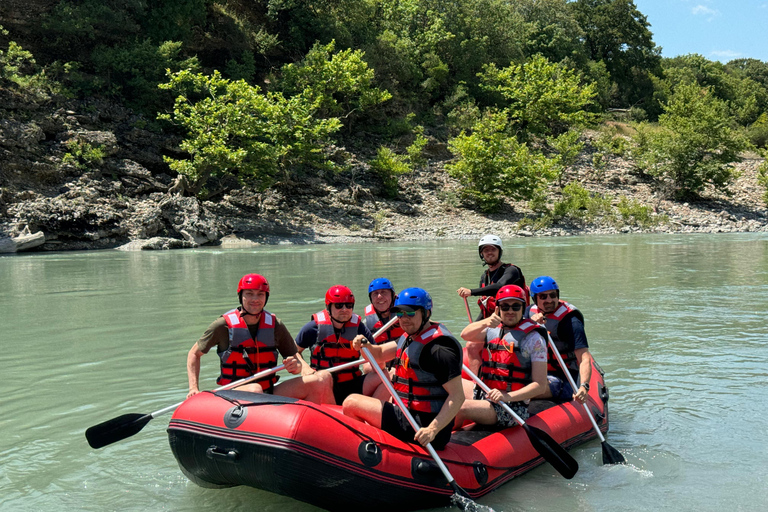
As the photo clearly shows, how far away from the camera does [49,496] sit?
4340mm

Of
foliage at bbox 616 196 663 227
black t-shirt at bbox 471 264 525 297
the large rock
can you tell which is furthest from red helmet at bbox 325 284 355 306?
foliage at bbox 616 196 663 227

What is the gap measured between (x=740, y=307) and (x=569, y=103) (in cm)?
2641

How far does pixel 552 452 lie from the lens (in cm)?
440

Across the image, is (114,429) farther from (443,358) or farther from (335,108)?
(335,108)

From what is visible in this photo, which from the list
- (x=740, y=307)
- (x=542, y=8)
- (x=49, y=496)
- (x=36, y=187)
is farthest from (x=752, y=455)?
(x=542, y=8)

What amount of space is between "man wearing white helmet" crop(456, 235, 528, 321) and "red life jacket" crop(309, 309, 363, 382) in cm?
163

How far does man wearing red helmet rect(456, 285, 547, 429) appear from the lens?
4621 mm

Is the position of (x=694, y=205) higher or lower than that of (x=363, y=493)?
higher

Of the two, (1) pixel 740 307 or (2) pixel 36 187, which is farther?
(2) pixel 36 187

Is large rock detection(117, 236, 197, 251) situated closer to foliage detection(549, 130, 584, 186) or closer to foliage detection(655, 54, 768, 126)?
foliage detection(549, 130, 584, 186)

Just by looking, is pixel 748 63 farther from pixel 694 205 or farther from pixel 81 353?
pixel 81 353

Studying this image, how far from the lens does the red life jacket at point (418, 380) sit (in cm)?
402

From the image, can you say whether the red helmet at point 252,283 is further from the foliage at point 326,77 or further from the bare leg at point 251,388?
the foliage at point 326,77

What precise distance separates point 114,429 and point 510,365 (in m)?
2.55
